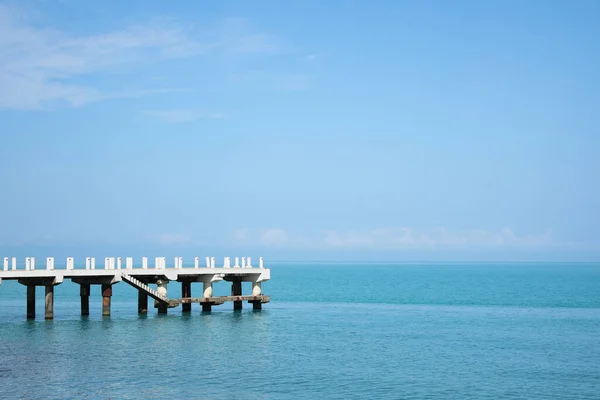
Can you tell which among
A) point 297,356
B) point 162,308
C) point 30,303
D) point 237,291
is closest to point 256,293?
point 237,291

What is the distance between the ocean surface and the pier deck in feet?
4.75

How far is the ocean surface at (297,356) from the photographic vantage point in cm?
3819

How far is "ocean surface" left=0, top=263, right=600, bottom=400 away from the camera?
38.2m

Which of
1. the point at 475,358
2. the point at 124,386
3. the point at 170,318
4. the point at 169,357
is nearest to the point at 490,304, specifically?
the point at 170,318

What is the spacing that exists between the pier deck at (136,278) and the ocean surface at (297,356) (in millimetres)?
1448

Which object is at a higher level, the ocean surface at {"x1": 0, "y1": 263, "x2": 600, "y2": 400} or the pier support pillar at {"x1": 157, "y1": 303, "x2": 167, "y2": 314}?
the pier support pillar at {"x1": 157, "y1": 303, "x2": 167, "y2": 314}

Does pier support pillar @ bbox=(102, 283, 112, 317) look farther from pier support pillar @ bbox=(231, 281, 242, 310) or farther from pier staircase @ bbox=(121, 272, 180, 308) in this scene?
pier support pillar @ bbox=(231, 281, 242, 310)

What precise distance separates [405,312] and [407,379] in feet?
136

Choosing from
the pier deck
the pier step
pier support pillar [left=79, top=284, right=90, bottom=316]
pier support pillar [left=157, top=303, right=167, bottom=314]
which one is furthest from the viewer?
pier support pillar [left=157, top=303, right=167, bottom=314]

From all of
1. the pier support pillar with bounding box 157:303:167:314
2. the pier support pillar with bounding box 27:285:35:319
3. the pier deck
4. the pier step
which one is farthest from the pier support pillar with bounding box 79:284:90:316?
the pier support pillar with bounding box 157:303:167:314

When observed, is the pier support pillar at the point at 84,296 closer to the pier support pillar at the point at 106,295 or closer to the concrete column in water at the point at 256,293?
the pier support pillar at the point at 106,295

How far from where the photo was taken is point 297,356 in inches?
Result: 1907

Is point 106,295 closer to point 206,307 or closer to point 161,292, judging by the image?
point 161,292

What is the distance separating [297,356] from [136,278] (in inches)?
999
